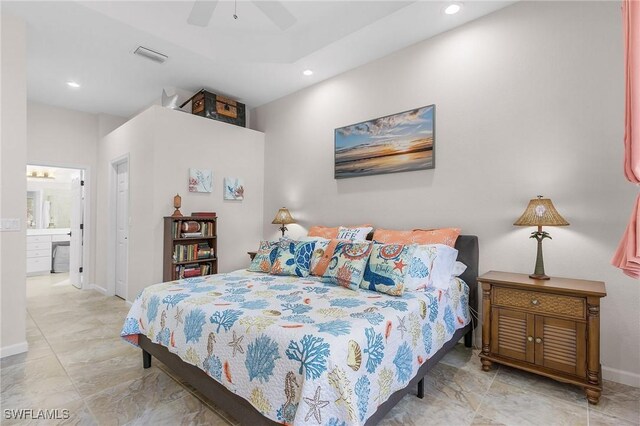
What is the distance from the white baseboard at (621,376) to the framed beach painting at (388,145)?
2088mm

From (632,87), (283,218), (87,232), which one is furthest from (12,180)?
(632,87)

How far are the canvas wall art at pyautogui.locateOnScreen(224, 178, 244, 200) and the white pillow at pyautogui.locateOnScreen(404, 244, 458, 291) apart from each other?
295 centimetres

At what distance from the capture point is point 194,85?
13.9 feet

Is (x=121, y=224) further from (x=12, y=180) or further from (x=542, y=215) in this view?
(x=542, y=215)

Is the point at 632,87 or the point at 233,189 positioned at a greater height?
the point at 632,87

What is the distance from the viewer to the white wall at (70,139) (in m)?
4.75

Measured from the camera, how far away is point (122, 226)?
4.66 metres

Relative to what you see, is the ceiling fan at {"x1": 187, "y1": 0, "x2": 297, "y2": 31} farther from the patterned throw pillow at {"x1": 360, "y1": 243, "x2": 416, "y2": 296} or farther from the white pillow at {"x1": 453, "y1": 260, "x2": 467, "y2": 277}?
the white pillow at {"x1": 453, "y1": 260, "x2": 467, "y2": 277}

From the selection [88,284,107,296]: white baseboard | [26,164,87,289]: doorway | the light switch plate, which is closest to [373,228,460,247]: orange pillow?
the light switch plate

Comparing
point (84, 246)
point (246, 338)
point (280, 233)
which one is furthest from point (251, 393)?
point (84, 246)

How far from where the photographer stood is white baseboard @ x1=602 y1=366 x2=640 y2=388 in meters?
2.17

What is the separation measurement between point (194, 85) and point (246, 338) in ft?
12.6

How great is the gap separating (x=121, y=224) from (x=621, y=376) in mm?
5830

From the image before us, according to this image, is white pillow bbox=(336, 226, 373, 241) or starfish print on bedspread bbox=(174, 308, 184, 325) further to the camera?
white pillow bbox=(336, 226, 373, 241)
